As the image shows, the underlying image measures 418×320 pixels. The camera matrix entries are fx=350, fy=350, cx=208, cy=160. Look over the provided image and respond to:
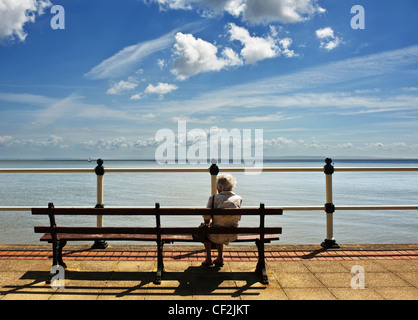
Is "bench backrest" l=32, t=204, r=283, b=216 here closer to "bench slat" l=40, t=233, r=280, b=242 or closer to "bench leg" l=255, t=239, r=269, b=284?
"bench slat" l=40, t=233, r=280, b=242

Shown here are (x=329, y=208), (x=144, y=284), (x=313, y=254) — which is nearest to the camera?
(x=144, y=284)

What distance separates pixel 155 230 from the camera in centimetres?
427

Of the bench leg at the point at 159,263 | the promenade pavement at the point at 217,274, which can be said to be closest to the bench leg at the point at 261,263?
the promenade pavement at the point at 217,274

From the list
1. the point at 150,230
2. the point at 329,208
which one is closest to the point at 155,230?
the point at 150,230

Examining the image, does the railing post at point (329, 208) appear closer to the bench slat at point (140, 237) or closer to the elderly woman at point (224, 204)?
the bench slat at point (140, 237)

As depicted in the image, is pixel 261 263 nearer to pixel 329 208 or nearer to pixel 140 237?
pixel 140 237

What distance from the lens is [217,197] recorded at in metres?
4.39

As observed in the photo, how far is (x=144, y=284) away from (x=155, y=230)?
2.06 feet

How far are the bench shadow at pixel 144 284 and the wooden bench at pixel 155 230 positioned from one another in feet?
0.53

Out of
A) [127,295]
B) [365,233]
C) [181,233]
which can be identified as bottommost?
[365,233]

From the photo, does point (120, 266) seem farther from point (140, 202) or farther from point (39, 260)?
point (140, 202)
